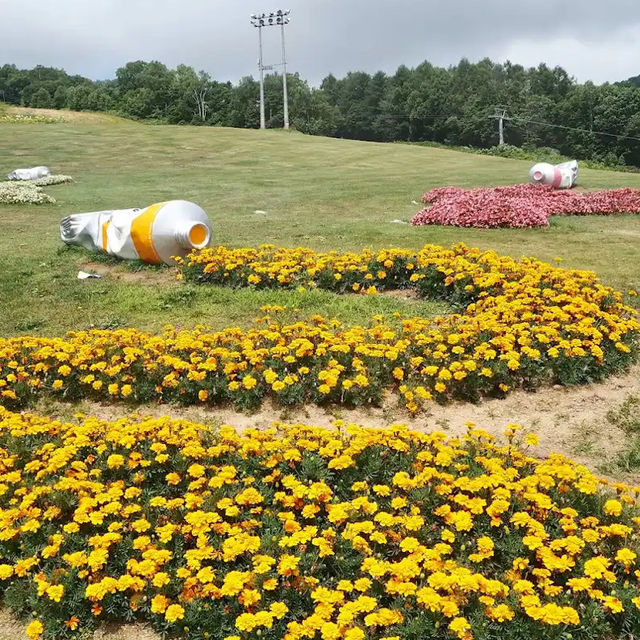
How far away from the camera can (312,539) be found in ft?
11.8

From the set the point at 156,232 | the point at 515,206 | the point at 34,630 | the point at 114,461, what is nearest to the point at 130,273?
the point at 156,232

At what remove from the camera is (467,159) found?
35.8 m

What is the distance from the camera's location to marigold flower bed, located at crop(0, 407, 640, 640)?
315cm

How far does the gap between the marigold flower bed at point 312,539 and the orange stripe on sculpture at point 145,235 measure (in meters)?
6.01

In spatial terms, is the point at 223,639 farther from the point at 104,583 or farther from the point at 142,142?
the point at 142,142

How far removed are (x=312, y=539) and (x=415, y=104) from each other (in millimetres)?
93716

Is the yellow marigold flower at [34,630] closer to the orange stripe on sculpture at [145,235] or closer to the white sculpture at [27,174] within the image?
the orange stripe on sculpture at [145,235]

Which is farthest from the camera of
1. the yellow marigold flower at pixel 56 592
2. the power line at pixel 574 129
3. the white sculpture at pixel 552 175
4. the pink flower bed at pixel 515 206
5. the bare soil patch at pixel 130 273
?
the power line at pixel 574 129

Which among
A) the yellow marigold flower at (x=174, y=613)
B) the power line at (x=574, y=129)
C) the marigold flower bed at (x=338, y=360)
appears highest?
the power line at (x=574, y=129)

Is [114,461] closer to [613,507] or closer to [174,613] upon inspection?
[174,613]

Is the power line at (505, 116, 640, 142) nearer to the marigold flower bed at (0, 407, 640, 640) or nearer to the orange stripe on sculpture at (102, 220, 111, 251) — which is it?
the orange stripe on sculpture at (102, 220, 111, 251)

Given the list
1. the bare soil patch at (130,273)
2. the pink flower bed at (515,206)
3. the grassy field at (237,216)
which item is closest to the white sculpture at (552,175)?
the pink flower bed at (515,206)

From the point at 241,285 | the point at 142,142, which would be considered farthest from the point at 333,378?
the point at 142,142

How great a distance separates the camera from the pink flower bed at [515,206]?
14492 mm
